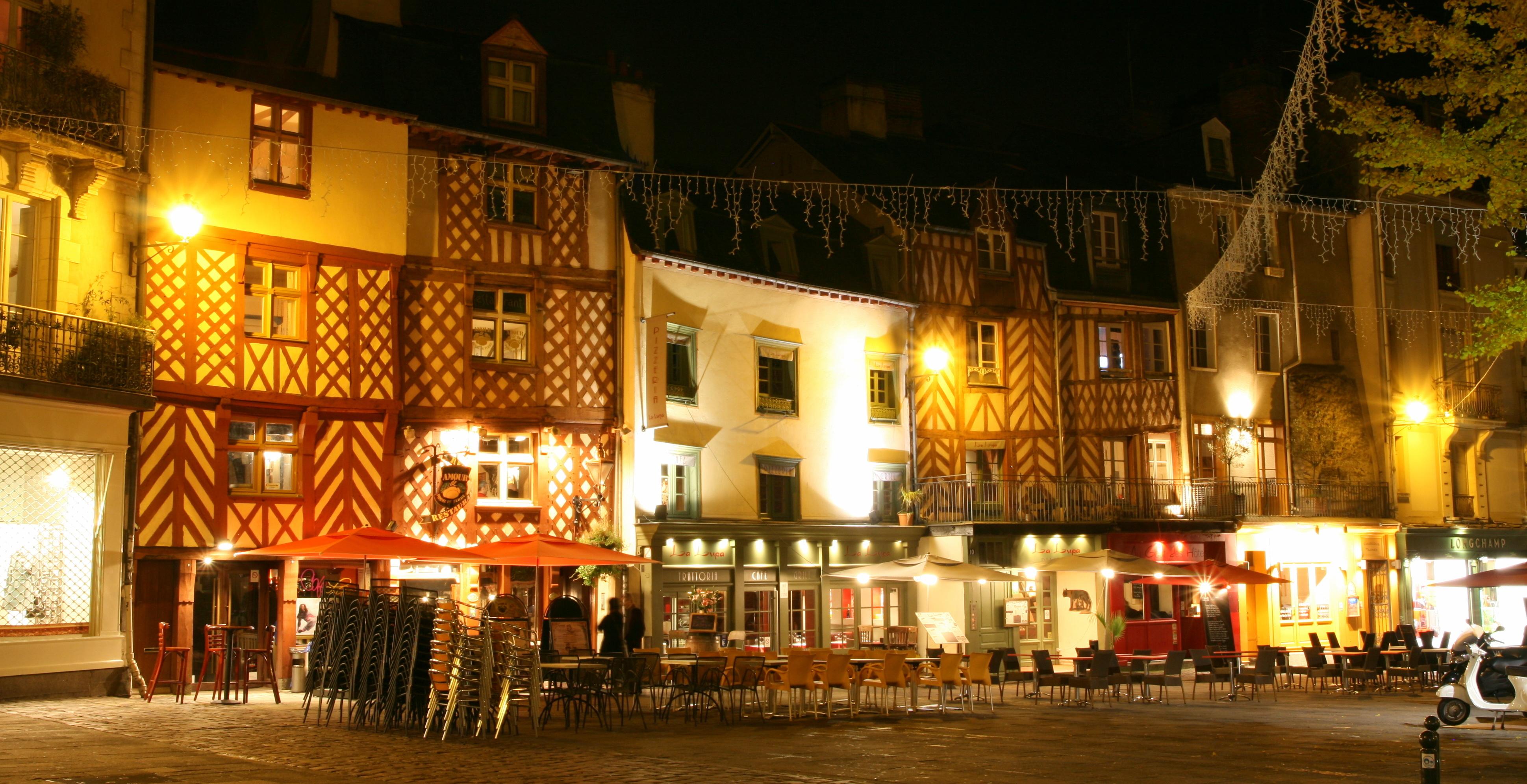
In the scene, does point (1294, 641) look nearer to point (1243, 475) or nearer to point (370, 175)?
point (1243, 475)

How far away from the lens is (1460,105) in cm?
1669

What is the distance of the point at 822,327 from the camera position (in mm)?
25141

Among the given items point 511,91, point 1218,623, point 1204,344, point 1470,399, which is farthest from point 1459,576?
point 511,91

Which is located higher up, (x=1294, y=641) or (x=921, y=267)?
(x=921, y=267)

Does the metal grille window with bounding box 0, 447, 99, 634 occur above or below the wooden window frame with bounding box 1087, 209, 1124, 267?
below

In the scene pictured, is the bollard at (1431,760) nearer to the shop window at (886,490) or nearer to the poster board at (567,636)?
the poster board at (567,636)

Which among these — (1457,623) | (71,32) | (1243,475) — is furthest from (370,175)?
(1457,623)

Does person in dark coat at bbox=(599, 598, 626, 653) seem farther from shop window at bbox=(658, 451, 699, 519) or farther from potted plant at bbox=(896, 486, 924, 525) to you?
potted plant at bbox=(896, 486, 924, 525)

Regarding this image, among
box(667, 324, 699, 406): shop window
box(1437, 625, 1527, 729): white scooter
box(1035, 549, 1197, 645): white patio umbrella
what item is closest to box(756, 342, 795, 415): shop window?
box(667, 324, 699, 406): shop window

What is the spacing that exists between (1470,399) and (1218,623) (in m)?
8.93

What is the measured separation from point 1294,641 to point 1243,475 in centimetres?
361

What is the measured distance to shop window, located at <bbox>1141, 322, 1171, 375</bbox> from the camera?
92.2 feet

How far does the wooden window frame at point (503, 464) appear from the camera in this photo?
21.1 meters

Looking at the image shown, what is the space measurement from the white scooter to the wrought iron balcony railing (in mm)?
15499
